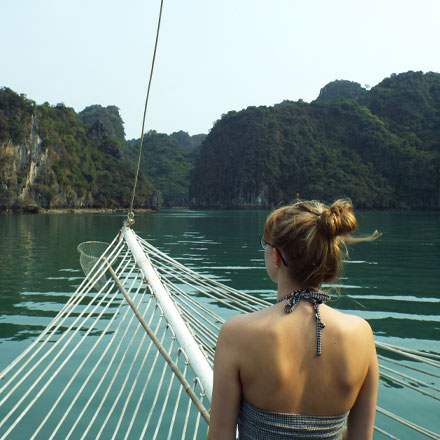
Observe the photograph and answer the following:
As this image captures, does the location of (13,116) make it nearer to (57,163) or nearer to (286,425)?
(57,163)

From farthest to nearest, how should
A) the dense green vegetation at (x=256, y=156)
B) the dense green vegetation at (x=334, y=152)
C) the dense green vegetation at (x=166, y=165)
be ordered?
the dense green vegetation at (x=166, y=165), the dense green vegetation at (x=334, y=152), the dense green vegetation at (x=256, y=156)

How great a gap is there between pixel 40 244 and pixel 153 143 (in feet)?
415

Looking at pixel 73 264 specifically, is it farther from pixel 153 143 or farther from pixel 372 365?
pixel 153 143

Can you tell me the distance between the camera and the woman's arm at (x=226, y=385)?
88cm

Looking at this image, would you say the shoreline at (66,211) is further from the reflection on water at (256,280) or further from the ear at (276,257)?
the ear at (276,257)

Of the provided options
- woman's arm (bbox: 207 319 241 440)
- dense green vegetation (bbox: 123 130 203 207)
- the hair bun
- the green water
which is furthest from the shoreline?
the hair bun

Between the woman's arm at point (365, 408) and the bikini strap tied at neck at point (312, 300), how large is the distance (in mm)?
145

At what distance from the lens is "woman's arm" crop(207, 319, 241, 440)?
88 centimetres

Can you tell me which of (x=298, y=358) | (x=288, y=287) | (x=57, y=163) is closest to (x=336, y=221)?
(x=288, y=287)

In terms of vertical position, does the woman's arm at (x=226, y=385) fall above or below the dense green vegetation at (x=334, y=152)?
below

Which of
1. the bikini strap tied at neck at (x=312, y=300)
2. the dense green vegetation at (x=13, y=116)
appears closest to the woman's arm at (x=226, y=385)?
the bikini strap tied at neck at (x=312, y=300)

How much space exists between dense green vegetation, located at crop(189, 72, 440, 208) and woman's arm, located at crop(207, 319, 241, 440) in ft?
294

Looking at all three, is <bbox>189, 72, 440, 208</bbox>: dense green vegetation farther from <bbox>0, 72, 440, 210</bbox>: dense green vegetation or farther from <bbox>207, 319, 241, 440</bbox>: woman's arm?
<bbox>207, 319, 241, 440</bbox>: woman's arm

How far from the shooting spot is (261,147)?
112 meters
